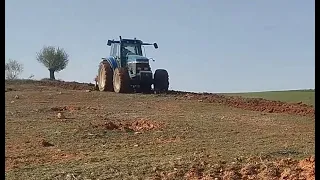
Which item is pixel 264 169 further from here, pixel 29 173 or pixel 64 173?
pixel 29 173

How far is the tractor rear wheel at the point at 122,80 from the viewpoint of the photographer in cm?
2255

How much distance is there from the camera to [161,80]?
78.9ft

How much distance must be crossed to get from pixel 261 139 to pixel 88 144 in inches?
128

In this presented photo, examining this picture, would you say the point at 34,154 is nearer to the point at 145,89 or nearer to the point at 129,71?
the point at 129,71

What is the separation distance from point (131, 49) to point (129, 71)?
1.37m

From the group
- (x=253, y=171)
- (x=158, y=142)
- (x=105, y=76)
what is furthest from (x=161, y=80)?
(x=253, y=171)

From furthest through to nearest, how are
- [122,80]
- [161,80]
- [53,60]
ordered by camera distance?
[53,60] → [161,80] → [122,80]

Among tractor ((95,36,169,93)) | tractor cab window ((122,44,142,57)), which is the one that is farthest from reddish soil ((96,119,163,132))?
tractor cab window ((122,44,142,57))

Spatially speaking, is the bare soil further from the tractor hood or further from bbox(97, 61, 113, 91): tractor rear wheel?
bbox(97, 61, 113, 91): tractor rear wheel

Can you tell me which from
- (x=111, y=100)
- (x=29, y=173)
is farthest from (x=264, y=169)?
(x=111, y=100)

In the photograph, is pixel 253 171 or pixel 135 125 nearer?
pixel 253 171

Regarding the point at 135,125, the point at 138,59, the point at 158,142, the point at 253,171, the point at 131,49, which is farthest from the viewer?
the point at 131,49

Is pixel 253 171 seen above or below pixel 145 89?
below
